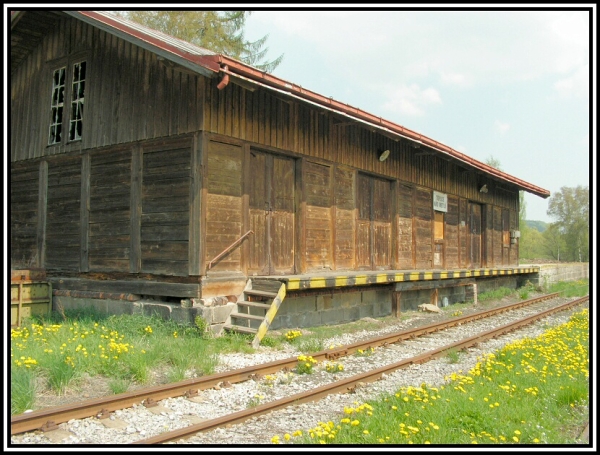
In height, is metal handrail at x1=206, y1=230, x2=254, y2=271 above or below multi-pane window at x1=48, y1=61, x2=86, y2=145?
below

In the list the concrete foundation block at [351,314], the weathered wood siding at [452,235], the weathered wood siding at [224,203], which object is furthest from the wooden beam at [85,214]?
the weathered wood siding at [452,235]

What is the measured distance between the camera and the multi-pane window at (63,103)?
11539 millimetres

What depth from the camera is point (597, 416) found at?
15.0 ft

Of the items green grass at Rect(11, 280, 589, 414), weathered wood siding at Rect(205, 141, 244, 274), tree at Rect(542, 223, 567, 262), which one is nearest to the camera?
green grass at Rect(11, 280, 589, 414)

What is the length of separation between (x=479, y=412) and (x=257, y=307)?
5148mm

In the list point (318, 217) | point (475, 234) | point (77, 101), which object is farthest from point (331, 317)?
point (475, 234)

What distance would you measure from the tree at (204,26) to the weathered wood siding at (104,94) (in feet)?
43.6

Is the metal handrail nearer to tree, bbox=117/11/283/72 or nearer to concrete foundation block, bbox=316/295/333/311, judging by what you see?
concrete foundation block, bbox=316/295/333/311

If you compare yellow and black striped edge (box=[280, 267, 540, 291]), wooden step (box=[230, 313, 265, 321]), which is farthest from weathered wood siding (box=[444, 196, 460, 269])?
wooden step (box=[230, 313, 265, 321])

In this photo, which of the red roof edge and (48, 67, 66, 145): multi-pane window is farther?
(48, 67, 66, 145): multi-pane window

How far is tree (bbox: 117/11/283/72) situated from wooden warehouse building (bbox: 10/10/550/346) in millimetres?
13275

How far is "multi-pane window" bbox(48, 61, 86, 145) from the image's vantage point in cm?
1154

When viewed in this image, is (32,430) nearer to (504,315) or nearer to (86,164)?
(86,164)

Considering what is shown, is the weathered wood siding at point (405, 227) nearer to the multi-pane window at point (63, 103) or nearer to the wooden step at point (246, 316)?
the wooden step at point (246, 316)
